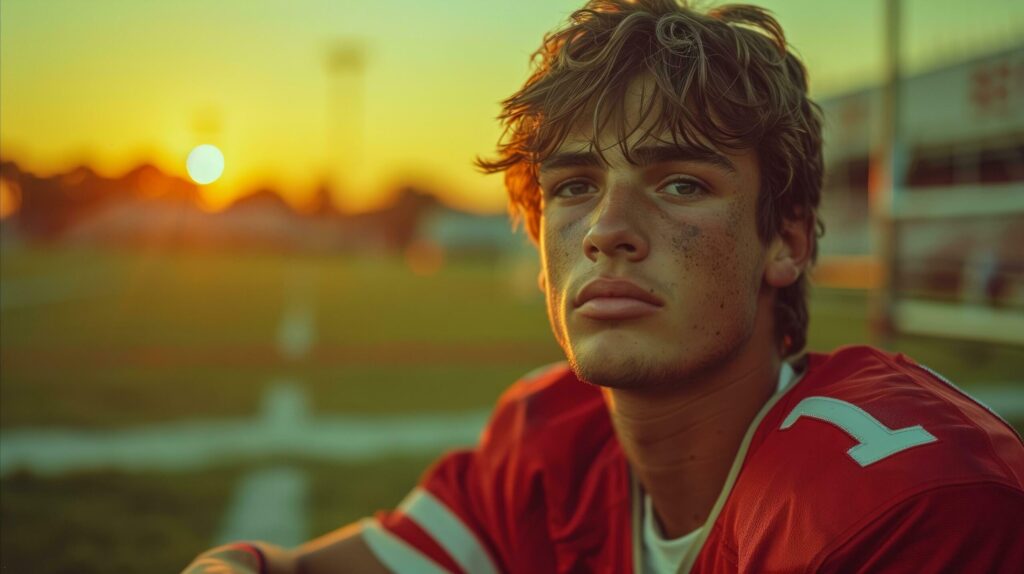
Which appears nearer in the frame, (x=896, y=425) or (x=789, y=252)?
(x=896, y=425)

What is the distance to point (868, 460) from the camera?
1.19 meters

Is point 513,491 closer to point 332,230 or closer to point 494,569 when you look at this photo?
point 494,569

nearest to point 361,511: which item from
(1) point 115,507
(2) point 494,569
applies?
(1) point 115,507

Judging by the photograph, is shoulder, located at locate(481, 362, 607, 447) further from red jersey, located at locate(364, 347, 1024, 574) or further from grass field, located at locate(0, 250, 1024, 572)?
grass field, located at locate(0, 250, 1024, 572)

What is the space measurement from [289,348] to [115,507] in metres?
7.95

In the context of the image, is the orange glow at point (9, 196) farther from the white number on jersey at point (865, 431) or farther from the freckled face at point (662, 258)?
the white number on jersey at point (865, 431)

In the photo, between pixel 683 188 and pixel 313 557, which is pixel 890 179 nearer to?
pixel 683 188

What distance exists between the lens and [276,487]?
13.9 feet

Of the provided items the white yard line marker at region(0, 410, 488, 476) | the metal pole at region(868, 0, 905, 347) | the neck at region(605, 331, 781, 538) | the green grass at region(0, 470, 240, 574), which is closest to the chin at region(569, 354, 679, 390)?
the neck at region(605, 331, 781, 538)

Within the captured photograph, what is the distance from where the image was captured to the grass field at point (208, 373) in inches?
131

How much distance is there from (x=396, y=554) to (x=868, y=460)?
115 centimetres

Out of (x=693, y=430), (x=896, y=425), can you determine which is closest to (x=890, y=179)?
(x=693, y=430)

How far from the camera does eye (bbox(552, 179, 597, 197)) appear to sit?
5.55 ft

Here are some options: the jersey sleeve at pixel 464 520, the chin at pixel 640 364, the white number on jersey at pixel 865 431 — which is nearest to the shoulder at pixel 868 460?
the white number on jersey at pixel 865 431
